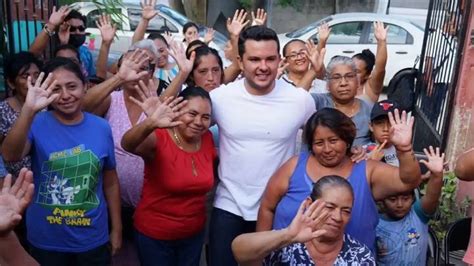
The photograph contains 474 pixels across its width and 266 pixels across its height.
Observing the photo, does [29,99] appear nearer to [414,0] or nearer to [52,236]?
[52,236]

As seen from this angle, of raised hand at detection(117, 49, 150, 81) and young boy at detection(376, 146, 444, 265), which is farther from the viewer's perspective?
raised hand at detection(117, 49, 150, 81)

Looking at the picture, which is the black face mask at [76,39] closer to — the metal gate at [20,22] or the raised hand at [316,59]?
the metal gate at [20,22]

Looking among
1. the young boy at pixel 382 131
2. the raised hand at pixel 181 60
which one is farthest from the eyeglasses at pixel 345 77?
the raised hand at pixel 181 60

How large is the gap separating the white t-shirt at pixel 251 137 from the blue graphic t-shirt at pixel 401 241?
615mm

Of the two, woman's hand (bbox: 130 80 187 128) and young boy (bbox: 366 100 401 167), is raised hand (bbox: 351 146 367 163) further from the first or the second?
woman's hand (bbox: 130 80 187 128)

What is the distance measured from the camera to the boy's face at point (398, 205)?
2.98 m

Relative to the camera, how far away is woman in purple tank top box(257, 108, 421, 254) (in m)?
2.62

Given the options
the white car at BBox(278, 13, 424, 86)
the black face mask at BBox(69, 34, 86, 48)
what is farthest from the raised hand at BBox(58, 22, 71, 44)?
the white car at BBox(278, 13, 424, 86)

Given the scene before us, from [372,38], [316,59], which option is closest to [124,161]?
[316,59]

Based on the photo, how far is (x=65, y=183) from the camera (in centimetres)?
282

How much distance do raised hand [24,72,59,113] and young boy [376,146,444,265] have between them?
1666 millimetres

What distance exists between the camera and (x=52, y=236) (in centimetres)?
287

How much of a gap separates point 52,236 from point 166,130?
74cm

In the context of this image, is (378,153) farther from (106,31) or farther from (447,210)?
(106,31)
